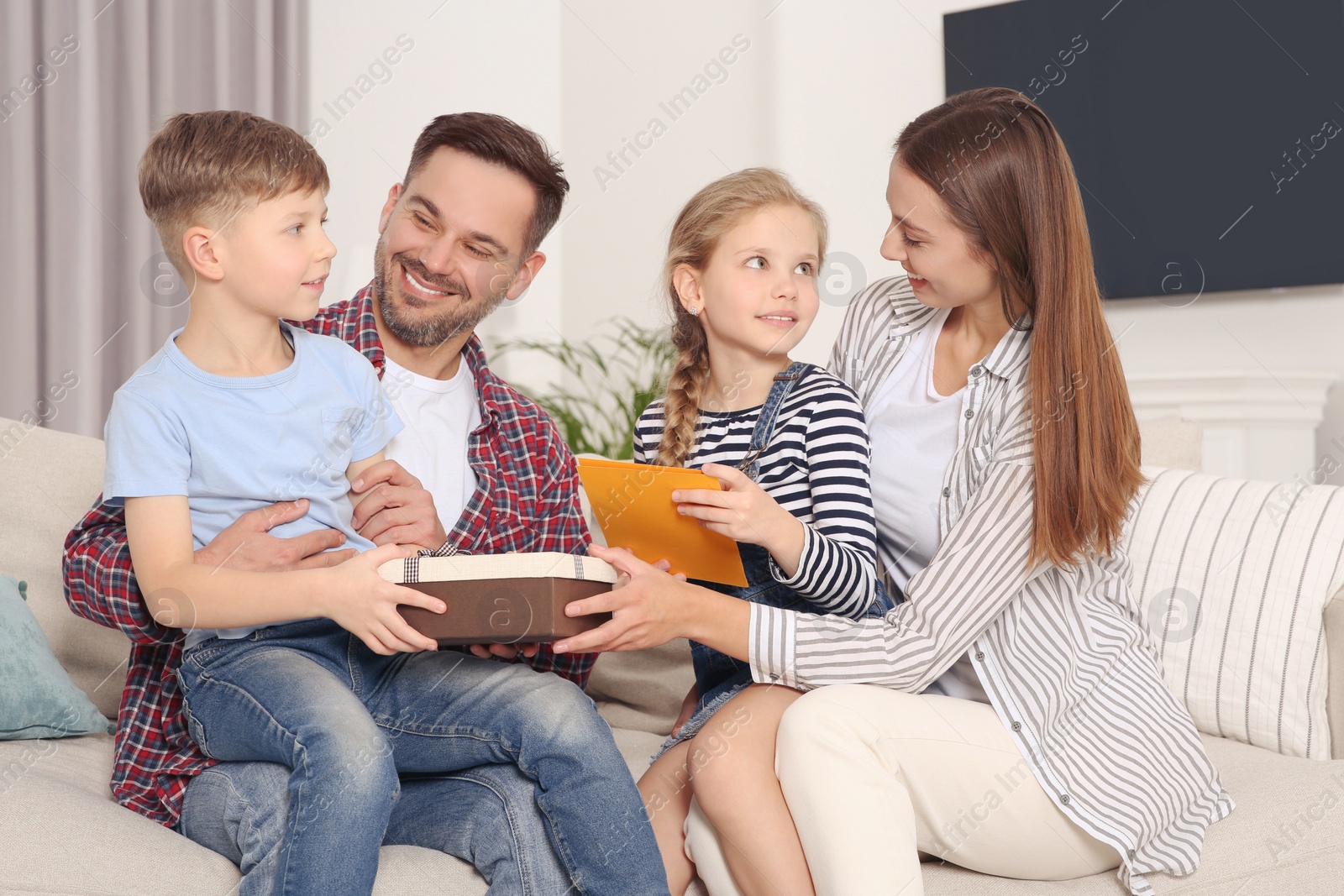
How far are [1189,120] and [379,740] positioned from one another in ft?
10.2

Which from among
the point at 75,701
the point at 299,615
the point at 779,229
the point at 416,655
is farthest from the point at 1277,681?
the point at 75,701

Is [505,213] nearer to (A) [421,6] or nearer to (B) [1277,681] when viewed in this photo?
(B) [1277,681]

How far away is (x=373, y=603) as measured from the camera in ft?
3.34

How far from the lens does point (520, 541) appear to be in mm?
1496

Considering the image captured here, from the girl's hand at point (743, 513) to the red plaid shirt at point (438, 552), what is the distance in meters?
0.34

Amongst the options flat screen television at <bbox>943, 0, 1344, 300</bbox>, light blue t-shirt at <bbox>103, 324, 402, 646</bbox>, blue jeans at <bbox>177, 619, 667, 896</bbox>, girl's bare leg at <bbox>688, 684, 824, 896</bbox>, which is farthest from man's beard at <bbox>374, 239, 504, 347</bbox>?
flat screen television at <bbox>943, 0, 1344, 300</bbox>

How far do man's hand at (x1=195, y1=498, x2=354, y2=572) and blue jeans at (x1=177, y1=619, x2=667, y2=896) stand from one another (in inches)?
3.1

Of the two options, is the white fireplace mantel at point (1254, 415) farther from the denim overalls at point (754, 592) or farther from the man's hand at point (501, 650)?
the man's hand at point (501, 650)

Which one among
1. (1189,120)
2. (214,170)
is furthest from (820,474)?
(1189,120)

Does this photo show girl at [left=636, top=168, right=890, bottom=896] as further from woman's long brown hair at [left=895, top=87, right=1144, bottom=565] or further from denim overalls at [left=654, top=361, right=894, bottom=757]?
woman's long brown hair at [left=895, top=87, right=1144, bottom=565]

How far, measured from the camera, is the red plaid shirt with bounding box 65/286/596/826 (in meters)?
1.23

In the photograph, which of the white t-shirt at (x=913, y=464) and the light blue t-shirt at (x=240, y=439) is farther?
the white t-shirt at (x=913, y=464)

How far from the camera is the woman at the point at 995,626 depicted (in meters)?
1.12

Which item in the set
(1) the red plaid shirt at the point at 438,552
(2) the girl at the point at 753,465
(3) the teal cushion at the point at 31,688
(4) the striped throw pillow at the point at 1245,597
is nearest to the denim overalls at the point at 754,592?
A: (2) the girl at the point at 753,465
